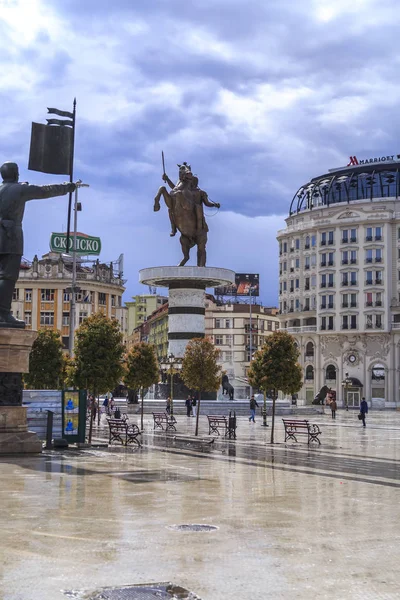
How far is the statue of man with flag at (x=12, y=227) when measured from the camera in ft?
66.4

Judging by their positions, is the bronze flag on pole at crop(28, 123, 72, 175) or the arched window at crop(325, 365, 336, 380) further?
the arched window at crop(325, 365, 336, 380)

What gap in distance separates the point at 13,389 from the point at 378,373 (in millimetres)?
86933

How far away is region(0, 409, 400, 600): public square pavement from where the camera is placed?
7879 millimetres

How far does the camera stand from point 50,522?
10766 mm

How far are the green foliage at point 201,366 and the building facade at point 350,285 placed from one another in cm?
6371

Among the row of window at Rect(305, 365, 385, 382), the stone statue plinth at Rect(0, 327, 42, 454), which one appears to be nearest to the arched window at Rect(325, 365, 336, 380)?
the row of window at Rect(305, 365, 385, 382)

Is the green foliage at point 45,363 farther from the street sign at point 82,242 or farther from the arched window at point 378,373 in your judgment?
the arched window at point 378,373

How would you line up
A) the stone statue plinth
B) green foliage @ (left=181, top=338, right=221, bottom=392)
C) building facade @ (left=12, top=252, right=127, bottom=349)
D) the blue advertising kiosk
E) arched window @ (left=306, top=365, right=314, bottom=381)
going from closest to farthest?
the stone statue plinth, the blue advertising kiosk, green foliage @ (left=181, top=338, right=221, bottom=392), arched window @ (left=306, top=365, right=314, bottom=381), building facade @ (left=12, top=252, right=127, bottom=349)

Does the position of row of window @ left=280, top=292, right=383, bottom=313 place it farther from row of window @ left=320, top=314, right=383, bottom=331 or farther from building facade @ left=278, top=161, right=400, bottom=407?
row of window @ left=320, top=314, right=383, bottom=331

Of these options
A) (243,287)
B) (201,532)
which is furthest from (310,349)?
(201,532)

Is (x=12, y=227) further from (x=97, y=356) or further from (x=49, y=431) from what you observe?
(x=97, y=356)

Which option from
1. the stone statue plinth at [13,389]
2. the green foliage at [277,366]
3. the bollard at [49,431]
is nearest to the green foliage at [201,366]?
the green foliage at [277,366]

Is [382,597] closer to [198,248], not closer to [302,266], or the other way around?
[198,248]

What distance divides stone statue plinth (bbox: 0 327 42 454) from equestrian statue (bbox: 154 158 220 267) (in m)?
34.3
